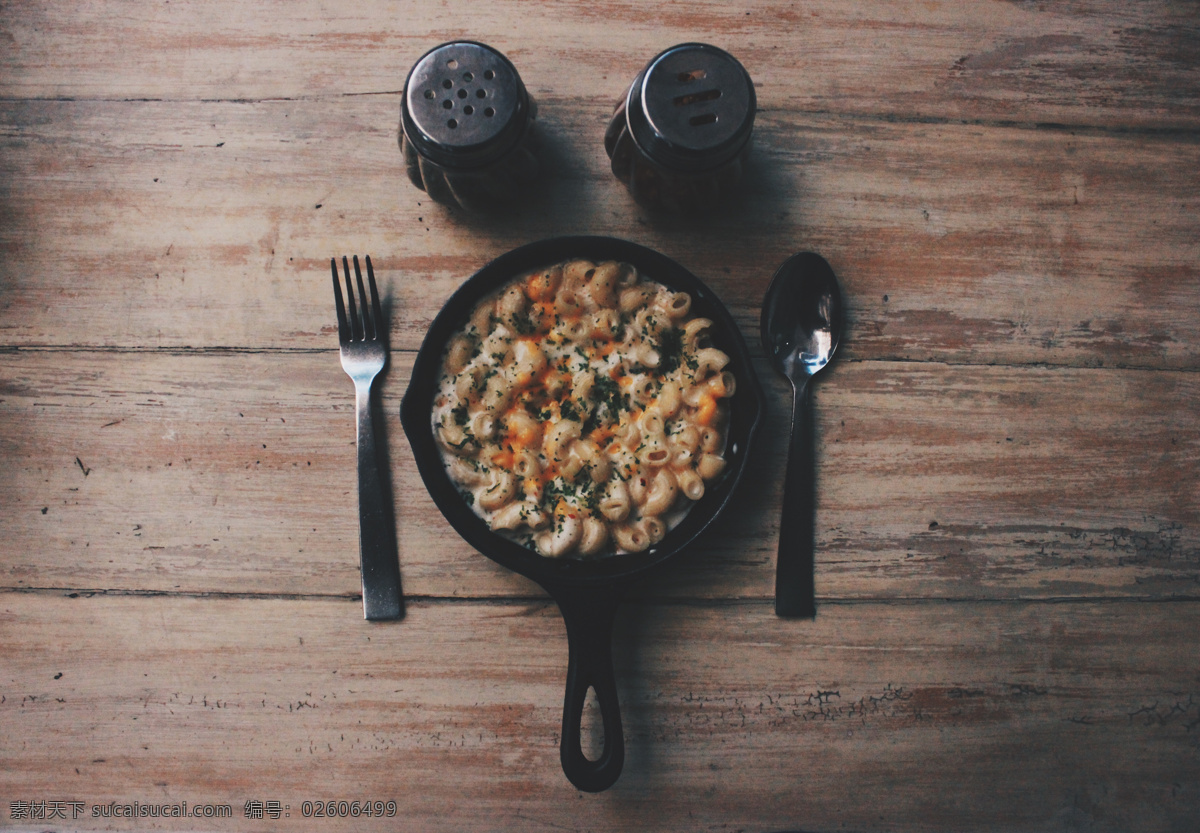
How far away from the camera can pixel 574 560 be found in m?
1.31

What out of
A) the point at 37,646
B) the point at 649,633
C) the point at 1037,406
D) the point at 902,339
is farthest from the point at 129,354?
the point at 1037,406

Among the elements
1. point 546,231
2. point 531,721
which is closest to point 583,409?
point 546,231

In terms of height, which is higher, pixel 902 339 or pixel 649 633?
pixel 902 339

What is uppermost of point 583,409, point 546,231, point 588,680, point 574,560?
point 546,231

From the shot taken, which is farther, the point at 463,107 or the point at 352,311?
the point at 352,311

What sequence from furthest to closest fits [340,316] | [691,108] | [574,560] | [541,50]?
[541,50] → [340,316] → [574,560] → [691,108]

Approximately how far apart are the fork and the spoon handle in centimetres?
76

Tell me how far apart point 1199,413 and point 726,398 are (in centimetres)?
103

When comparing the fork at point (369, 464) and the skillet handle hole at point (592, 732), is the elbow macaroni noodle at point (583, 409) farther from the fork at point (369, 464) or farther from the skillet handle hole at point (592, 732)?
the skillet handle hole at point (592, 732)

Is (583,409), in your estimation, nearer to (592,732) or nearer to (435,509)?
(435,509)

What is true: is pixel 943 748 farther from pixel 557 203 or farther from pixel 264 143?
pixel 264 143

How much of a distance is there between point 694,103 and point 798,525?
2.62 ft

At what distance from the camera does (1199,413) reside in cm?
151

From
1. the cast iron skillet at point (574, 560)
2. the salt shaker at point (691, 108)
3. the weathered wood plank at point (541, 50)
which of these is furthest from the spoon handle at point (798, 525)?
the weathered wood plank at point (541, 50)
